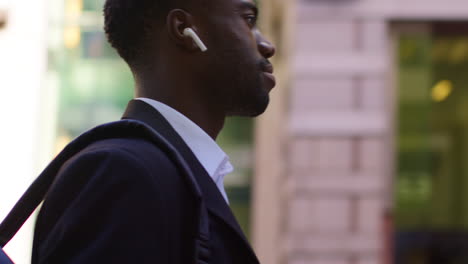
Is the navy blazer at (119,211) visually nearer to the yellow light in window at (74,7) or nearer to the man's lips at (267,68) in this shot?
the man's lips at (267,68)

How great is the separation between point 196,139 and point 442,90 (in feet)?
29.0

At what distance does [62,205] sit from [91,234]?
0.09 metres

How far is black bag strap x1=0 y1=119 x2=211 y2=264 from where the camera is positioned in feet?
4.98

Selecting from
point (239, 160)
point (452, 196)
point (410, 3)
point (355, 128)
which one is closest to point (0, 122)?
point (239, 160)

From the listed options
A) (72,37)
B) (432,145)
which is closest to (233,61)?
(72,37)

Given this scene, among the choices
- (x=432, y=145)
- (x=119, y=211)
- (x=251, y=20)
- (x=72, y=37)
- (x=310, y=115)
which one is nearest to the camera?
(x=119, y=211)

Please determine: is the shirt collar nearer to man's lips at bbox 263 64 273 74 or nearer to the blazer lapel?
the blazer lapel

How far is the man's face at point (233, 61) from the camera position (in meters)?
1.81

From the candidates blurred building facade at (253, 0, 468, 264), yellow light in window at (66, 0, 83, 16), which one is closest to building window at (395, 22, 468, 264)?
blurred building facade at (253, 0, 468, 264)

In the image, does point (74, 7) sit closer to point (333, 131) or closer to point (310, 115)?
point (310, 115)

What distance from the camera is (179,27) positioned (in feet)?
5.83

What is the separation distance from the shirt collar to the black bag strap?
0.57 feet

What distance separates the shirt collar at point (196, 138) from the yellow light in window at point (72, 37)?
5.77 meters

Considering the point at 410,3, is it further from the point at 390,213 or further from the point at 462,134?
the point at 462,134
